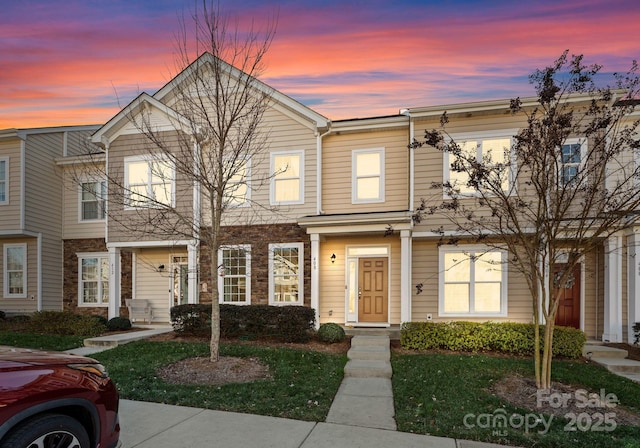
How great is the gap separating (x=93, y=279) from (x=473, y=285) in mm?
14175

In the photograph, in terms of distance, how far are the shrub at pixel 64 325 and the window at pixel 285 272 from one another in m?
5.33

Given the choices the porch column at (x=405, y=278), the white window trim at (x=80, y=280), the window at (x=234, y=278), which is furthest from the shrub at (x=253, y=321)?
the white window trim at (x=80, y=280)

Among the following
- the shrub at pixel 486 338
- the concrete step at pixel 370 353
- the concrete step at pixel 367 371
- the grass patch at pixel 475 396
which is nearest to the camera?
the grass patch at pixel 475 396

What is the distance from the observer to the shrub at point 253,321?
1018 cm

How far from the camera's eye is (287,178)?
12.5 metres

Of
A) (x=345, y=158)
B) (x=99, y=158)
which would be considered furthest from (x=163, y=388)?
(x=99, y=158)

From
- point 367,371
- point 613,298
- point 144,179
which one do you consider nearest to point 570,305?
point 613,298

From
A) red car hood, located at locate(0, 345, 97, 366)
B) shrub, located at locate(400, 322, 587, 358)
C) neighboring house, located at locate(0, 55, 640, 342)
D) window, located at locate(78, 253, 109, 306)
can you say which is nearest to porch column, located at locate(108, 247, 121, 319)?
neighboring house, located at locate(0, 55, 640, 342)

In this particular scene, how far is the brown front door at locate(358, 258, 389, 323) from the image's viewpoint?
12.0m

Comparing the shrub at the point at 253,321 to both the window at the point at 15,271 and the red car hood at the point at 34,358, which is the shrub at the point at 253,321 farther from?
the window at the point at 15,271

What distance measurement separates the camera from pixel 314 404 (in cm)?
566

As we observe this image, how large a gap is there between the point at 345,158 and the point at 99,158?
10240mm

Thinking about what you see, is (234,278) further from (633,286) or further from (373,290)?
(633,286)

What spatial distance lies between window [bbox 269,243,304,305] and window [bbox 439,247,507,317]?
4.39m
